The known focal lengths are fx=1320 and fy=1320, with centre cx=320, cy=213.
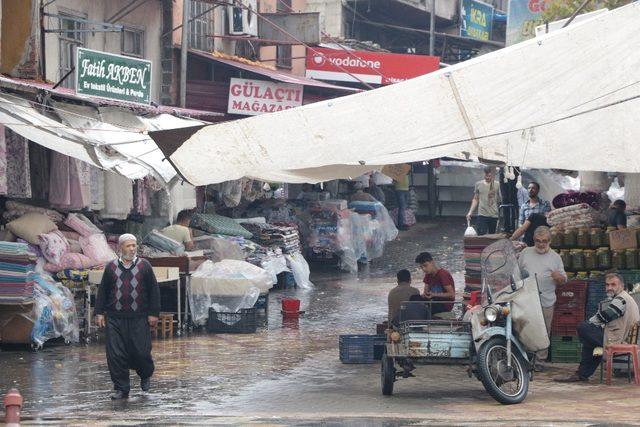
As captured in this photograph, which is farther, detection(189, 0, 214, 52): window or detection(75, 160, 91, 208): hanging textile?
detection(189, 0, 214, 52): window

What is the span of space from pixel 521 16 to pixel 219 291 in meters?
15.1

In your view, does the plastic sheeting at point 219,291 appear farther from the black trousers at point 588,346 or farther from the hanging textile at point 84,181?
the black trousers at point 588,346

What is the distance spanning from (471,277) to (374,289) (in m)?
5.84

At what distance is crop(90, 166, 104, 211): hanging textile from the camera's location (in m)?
18.5

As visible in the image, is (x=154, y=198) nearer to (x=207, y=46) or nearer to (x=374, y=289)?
(x=374, y=289)

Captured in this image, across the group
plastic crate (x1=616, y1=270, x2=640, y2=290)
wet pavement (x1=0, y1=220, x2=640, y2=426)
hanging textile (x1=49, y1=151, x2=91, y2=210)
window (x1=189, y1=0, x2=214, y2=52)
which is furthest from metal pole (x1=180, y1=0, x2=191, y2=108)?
plastic crate (x1=616, y1=270, x2=640, y2=290)

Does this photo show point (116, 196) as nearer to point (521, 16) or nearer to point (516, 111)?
point (516, 111)

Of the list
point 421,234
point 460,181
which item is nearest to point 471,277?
point 421,234

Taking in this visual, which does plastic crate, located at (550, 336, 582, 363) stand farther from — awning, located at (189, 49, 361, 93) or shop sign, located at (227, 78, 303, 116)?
awning, located at (189, 49, 361, 93)

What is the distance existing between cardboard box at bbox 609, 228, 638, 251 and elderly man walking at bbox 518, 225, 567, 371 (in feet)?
3.81

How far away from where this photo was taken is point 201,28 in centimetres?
2659

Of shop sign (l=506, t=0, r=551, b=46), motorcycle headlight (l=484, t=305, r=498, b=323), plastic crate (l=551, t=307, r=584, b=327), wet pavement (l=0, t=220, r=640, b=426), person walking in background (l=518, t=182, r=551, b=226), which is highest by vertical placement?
shop sign (l=506, t=0, r=551, b=46)

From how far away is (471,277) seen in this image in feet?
58.3

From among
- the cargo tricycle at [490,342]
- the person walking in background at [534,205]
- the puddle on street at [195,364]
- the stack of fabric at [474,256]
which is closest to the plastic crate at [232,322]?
the puddle on street at [195,364]
